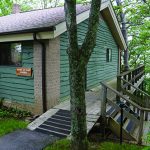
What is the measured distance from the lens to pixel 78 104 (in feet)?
18.4

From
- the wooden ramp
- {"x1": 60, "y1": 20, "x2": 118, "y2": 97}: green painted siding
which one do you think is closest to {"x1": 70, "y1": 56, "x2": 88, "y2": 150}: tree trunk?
the wooden ramp

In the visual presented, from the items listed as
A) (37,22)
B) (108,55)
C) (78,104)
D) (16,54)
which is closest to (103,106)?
(78,104)

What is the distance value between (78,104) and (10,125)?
10.9ft

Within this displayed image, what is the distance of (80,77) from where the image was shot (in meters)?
5.53

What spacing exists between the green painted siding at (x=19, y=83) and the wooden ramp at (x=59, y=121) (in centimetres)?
142

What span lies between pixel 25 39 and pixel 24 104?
8.78 ft

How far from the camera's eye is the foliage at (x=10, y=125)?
7475 mm

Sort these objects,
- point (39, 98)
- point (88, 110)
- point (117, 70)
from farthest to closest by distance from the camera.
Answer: point (117, 70) → point (39, 98) → point (88, 110)

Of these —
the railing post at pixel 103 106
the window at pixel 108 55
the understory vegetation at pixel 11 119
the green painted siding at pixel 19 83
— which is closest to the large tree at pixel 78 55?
the railing post at pixel 103 106

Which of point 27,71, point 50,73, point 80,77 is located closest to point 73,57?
point 80,77

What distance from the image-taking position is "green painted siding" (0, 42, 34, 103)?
932 centimetres

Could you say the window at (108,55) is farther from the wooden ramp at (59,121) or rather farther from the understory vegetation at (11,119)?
the understory vegetation at (11,119)

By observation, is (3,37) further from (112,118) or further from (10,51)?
(112,118)

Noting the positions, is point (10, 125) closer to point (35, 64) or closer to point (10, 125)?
point (10, 125)
